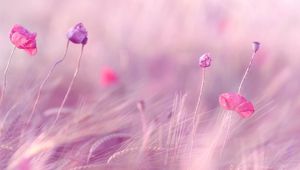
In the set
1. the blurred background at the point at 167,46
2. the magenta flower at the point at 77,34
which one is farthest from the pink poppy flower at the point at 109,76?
the magenta flower at the point at 77,34

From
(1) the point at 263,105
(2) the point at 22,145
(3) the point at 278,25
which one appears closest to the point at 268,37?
(3) the point at 278,25

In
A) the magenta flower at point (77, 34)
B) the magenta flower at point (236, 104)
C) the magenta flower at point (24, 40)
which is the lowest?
the magenta flower at point (236, 104)

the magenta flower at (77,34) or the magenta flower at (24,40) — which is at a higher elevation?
the magenta flower at (77,34)

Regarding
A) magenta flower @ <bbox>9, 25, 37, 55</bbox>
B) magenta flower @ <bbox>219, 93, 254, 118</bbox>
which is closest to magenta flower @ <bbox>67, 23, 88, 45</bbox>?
magenta flower @ <bbox>9, 25, 37, 55</bbox>

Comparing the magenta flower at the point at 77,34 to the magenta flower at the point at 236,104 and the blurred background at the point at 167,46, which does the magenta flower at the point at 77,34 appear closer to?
the blurred background at the point at 167,46

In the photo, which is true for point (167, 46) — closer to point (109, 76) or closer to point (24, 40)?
point (109, 76)

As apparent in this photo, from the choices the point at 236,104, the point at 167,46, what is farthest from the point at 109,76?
the point at 236,104

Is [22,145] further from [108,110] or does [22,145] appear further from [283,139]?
[283,139]

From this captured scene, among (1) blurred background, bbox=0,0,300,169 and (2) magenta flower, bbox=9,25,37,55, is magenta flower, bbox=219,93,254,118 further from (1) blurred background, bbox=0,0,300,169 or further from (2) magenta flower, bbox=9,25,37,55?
(2) magenta flower, bbox=9,25,37,55
